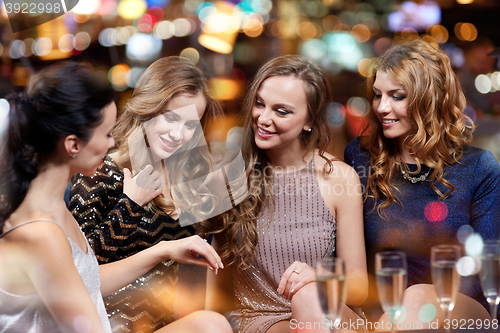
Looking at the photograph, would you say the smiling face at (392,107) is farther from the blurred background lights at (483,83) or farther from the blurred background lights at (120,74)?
the blurred background lights at (483,83)

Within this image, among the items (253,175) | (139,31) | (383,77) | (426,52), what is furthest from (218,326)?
(139,31)

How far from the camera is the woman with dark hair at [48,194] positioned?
0.78m

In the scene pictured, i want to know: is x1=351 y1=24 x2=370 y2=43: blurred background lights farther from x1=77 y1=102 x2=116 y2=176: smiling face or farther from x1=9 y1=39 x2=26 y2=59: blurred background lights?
x1=77 y1=102 x2=116 y2=176: smiling face

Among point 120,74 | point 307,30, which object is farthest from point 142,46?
point 307,30

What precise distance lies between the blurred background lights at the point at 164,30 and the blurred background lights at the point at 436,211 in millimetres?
3094

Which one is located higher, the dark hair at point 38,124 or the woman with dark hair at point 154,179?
the dark hair at point 38,124

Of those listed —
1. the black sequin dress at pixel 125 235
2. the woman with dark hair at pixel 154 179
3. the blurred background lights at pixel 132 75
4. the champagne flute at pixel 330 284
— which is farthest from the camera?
the blurred background lights at pixel 132 75

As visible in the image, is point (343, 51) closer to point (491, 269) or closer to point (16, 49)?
point (16, 49)

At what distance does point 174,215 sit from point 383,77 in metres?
0.93

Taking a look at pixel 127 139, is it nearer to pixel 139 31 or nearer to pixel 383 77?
pixel 383 77

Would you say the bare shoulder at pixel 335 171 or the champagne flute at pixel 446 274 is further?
the bare shoulder at pixel 335 171

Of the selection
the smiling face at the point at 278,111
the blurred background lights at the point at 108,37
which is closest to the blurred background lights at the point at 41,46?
the blurred background lights at the point at 108,37

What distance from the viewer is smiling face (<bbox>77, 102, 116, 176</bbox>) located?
0.87m

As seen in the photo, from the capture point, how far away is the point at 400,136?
65.4 inches
